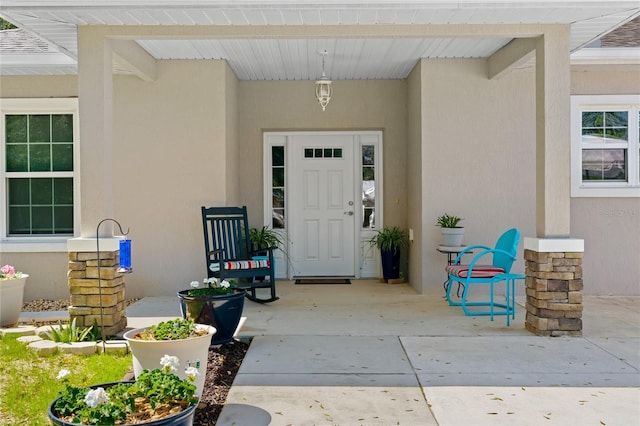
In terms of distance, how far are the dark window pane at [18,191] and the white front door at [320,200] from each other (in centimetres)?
322

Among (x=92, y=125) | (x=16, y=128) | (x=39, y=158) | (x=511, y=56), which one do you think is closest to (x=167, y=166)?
(x=39, y=158)

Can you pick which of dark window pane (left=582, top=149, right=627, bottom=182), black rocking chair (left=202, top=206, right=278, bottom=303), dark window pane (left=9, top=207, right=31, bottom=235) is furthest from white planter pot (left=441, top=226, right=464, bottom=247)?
dark window pane (left=9, top=207, right=31, bottom=235)

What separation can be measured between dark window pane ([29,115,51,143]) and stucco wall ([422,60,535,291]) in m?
4.36

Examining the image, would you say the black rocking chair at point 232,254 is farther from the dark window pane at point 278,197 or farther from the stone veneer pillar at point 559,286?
the stone veneer pillar at point 559,286

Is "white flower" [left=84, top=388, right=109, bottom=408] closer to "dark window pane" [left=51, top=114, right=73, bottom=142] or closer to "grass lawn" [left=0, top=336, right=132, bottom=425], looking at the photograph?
"grass lawn" [left=0, top=336, right=132, bottom=425]

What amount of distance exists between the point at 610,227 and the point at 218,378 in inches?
202

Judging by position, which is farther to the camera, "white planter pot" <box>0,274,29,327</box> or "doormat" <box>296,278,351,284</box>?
"doormat" <box>296,278,351,284</box>

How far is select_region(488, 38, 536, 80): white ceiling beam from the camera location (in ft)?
17.9

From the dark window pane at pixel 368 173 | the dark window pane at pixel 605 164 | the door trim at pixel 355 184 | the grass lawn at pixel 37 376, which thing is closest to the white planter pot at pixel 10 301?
the grass lawn at pixel 37 376

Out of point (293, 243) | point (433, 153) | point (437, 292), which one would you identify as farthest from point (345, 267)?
point (433, 153)

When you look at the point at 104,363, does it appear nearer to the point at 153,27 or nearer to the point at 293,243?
the point at 153,27

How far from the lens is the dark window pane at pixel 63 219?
7059 millimetres

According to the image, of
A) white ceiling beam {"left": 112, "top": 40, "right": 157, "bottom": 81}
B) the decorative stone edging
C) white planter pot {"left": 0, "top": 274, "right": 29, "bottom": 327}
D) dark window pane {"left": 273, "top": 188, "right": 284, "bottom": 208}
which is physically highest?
white ceiling beam {"left": 112, "top": 40, "right": 157, "bottom": 81}

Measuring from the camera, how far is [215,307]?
4203 mm
